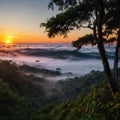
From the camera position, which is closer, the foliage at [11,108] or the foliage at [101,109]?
the foliage at [101,109]

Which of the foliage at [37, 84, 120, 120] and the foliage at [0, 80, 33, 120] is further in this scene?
the foliage at [0, 80, 33, 120]

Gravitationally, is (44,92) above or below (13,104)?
below

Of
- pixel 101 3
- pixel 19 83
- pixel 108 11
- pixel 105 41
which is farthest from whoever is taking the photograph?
pixel 19 83

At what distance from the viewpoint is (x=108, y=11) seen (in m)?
18.5

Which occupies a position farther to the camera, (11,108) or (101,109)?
(11,108)

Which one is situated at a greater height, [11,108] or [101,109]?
[101,109]

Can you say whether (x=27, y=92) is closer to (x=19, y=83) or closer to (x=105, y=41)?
(x=19, y=83)

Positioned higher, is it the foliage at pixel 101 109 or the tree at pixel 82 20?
the tree at pixel 82 20

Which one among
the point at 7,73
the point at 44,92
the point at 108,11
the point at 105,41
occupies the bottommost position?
the point at 44,92

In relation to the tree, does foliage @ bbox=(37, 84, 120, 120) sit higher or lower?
lower

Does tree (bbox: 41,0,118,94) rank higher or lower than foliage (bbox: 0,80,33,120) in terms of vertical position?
higher

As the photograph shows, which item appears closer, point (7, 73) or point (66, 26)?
point (66, 26)

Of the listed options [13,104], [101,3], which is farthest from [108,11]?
[13,104]

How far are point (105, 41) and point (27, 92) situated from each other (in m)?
35.1
